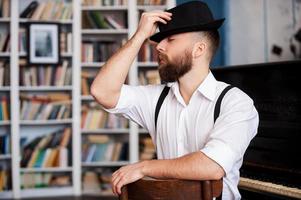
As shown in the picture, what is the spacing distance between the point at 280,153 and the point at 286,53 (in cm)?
205

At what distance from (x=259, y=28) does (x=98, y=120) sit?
1962 mm

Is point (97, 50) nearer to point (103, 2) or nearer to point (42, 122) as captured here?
point (103, 2)

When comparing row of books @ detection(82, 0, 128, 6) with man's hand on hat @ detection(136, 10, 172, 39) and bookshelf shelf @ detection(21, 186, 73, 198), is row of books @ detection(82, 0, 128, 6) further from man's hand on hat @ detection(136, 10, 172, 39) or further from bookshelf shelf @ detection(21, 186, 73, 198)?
man's hand on hat @ detection(136, 10, 172, 39)

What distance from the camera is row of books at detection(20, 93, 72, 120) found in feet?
16.1

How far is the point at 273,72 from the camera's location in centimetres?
257

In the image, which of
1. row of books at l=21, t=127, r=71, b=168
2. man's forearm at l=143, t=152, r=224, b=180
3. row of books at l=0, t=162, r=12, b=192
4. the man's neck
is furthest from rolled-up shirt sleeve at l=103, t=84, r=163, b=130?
row of books at l=0, t=162, r=12, b=192

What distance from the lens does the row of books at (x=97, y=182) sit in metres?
4.97

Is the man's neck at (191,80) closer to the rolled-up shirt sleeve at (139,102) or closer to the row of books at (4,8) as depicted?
the rolled-up shirt sleeve at (139,102)

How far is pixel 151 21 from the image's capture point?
177 centimetres

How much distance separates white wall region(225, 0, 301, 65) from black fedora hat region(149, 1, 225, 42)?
8.62ft

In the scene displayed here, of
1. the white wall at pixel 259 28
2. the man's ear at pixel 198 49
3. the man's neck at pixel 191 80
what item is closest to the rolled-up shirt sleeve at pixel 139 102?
the man's neck at pixel 191 80

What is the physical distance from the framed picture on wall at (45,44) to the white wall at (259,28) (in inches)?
71.9

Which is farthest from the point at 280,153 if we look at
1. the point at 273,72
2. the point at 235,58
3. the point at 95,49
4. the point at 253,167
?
the point at 95,49

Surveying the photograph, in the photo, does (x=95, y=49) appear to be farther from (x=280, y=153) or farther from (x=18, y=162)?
(x=280, y=153)
